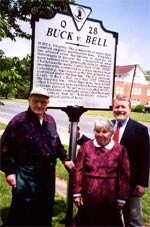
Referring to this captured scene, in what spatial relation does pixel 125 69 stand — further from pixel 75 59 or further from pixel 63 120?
pixel 75 59

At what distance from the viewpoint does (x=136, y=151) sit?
12.6 ft

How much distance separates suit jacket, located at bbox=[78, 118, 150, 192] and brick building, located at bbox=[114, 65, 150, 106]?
61299mm

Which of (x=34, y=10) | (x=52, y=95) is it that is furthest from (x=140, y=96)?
(x=52, y=95)

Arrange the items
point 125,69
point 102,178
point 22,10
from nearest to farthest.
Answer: point 102,178, point 22,10, point 125,69

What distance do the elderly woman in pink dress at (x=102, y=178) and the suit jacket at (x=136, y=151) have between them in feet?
1.00

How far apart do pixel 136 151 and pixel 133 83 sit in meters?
67.1

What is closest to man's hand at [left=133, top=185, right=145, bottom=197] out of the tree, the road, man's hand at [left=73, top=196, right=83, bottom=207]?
man's hand at [left=73, top=196, right=83, bottom=207]

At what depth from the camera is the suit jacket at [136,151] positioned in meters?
3.82

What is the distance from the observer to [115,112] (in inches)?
150

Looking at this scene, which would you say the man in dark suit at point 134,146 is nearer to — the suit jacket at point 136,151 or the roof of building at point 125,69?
the suit jacket at point 136,151

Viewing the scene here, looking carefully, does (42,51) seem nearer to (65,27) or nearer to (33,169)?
(65,27)

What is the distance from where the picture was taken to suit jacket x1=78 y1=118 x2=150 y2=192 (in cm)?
382

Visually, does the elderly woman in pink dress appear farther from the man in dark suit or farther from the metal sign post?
the metal sign post

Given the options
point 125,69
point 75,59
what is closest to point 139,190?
point 75,59
